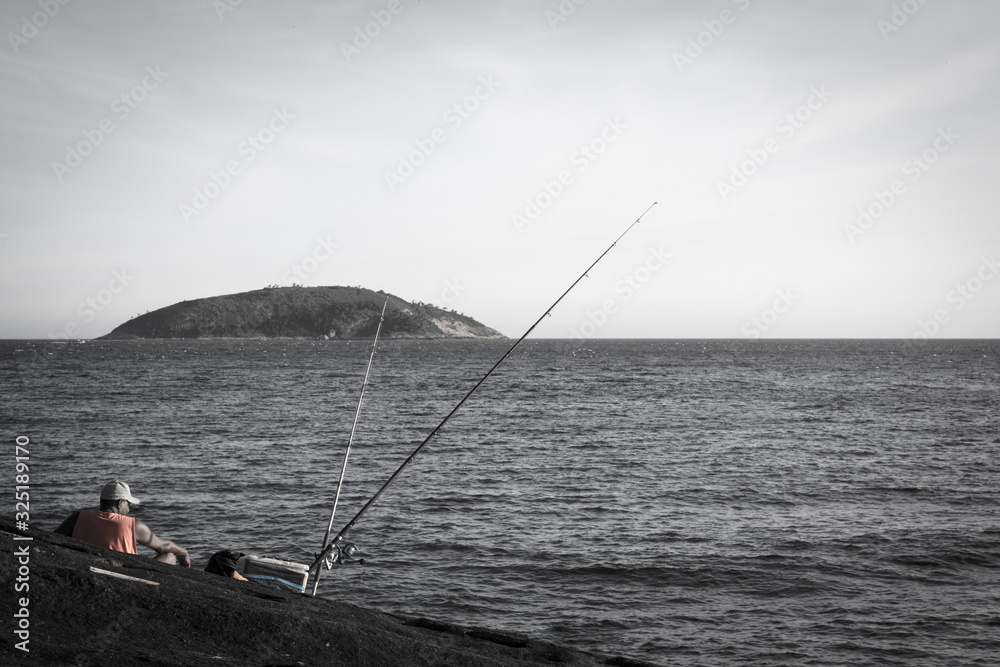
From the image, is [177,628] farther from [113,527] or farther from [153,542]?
[153,542]

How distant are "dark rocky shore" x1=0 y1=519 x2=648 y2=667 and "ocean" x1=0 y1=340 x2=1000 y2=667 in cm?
22

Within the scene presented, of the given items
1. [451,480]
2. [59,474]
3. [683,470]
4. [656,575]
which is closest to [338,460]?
[451,480]

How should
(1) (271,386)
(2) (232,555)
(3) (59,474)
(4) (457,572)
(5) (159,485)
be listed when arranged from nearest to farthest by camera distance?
1. (2) (232,555)
2. (4) (457,572)
3. (5) (159,485)
4. (3) (59,474)
5. (1) (271,386)

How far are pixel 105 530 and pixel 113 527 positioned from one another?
6 cm

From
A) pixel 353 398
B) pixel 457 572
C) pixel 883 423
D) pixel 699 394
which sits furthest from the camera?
pixel 699 394

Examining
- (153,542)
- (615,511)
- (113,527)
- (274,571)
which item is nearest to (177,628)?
(274,571)

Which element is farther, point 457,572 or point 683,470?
point 683,470

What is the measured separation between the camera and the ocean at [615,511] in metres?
9.43

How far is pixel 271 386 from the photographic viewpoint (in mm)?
→ 49125

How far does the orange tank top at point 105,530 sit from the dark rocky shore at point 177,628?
1.54 meters

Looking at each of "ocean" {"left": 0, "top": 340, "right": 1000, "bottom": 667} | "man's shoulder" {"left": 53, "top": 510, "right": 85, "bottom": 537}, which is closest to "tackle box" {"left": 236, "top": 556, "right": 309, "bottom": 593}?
"man's shoulder" {"left": 53, "top": 510, "right": 85, "bottom": 537}

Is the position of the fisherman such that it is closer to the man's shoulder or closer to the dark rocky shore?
the man's shoulder

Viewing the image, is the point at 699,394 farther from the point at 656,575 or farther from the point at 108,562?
the point at 108,562

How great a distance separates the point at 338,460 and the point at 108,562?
691 inches
